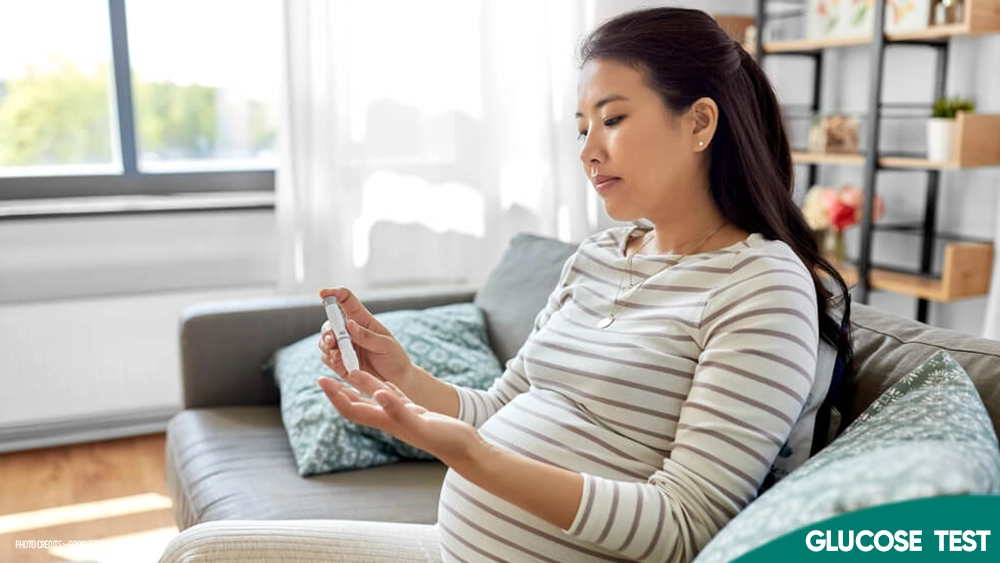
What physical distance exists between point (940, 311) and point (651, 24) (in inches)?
87.5

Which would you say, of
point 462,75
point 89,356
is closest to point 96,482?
point 89,356

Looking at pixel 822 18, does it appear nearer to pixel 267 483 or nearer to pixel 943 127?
pixel 943 127

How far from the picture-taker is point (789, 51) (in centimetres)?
315

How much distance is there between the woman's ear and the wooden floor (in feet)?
5.49

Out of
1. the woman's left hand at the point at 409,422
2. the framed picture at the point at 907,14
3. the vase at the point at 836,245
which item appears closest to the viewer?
the woman's left hand at the point at 409,422

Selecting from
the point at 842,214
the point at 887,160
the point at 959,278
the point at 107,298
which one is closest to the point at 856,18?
the point at 887,160

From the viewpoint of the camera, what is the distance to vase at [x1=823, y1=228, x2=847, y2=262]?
297 centimetres

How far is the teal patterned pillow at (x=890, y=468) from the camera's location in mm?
676

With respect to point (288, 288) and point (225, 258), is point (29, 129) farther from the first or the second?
point (288, 288)

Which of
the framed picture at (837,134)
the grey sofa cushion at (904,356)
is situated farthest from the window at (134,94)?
the grey sofa cushion at (904,356)

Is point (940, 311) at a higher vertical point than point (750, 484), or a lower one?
lower

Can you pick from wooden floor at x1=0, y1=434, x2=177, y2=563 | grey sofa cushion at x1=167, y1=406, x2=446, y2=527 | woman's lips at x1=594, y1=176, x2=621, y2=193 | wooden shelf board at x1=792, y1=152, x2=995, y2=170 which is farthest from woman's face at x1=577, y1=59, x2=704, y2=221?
wooden shelf board at x1=792, y1=152, x2=995, y2=170

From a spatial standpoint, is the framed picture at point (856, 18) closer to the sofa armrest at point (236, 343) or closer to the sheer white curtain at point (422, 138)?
the sheer white curtain at point (422, 138)

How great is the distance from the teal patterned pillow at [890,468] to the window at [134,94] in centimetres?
225
